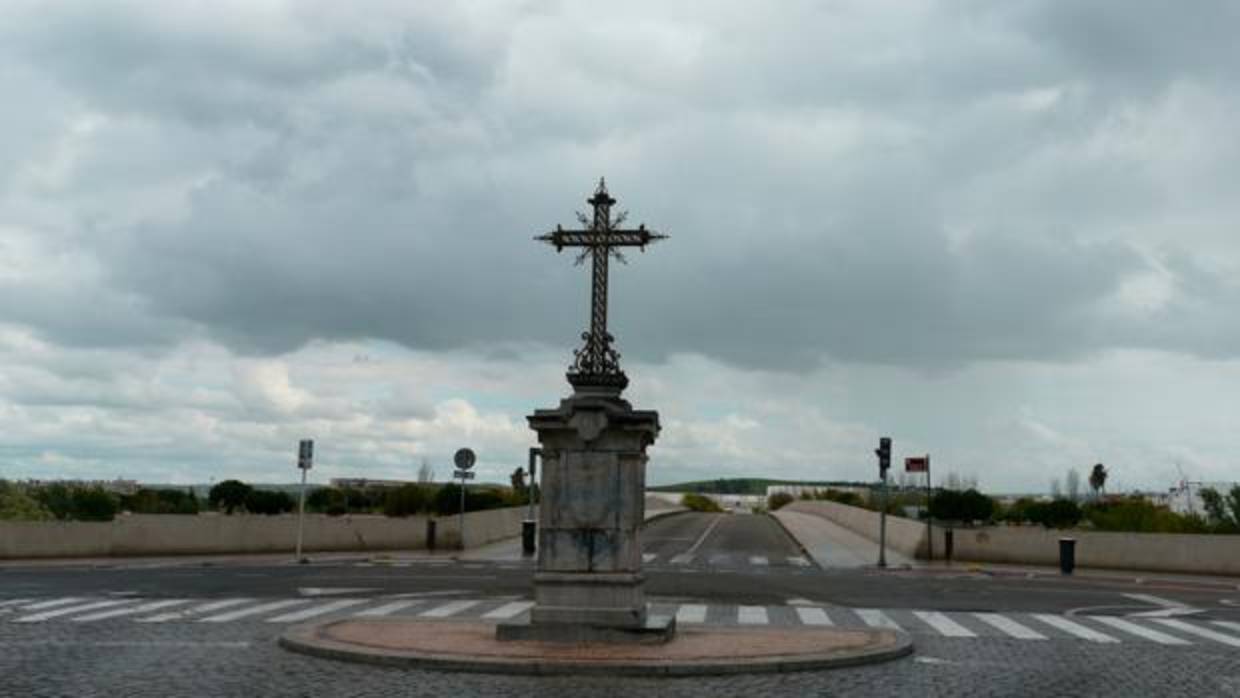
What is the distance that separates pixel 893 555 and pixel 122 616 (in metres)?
27.2

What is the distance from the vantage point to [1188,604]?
84.4ft

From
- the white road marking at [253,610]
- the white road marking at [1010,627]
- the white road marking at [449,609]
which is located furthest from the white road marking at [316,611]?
the white road marking at [1010,627]

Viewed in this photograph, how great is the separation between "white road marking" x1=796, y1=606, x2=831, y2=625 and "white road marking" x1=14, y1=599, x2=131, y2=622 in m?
11.1

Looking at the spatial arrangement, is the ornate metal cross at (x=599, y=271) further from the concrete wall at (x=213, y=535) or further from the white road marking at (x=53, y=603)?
the concrete wall at (x=213, y=535)

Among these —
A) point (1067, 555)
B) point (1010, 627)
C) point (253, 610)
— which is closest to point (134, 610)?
point (253, 610)

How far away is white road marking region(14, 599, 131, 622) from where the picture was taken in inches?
759

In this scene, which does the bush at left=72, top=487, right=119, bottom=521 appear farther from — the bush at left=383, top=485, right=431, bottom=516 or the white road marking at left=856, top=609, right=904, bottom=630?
the white road marking at left=856, top=609, right=904, bottom=630

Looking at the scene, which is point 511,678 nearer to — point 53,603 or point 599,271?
point 599,271

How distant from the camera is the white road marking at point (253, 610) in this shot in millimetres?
19594

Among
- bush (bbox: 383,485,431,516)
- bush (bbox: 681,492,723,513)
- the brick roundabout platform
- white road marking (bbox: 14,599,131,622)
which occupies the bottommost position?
white road marking (bbox: 14,599,131,622)

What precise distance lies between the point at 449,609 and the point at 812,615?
231 inches

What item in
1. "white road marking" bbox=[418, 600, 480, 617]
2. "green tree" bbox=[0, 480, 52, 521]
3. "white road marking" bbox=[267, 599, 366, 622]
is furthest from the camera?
"green tree" bbox=[0, 480, 52, 521]

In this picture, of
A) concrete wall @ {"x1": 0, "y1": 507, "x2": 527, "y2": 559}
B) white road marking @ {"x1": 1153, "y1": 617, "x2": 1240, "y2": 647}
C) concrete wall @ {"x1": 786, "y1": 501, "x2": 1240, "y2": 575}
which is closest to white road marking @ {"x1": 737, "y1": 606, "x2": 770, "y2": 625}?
white road marking @ {"x1": 1153, "y1": 617, "x2": 1240, "y2": 647}

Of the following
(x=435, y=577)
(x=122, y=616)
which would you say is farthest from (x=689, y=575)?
(x=122, y=616)
